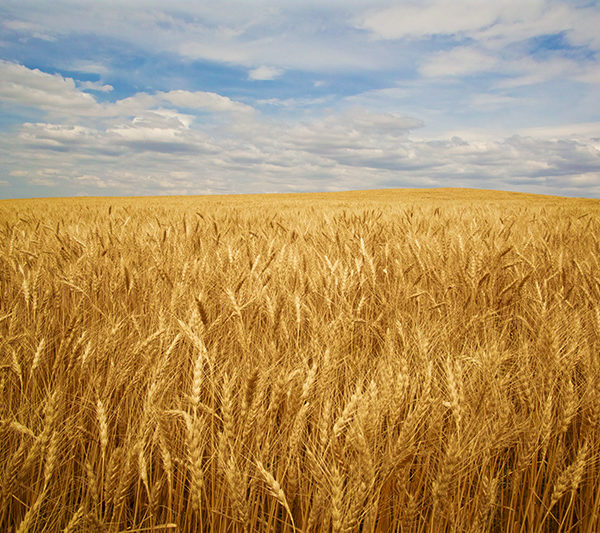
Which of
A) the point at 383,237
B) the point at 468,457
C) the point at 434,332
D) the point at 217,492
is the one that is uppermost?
the point at 383,237

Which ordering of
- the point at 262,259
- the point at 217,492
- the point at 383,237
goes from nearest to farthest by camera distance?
the point at 217,492 → the point at 262,259 → the point at 383,237

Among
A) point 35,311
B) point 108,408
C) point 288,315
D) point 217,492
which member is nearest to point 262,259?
point 288,315

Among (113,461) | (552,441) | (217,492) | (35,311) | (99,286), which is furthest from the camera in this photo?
(99,286)

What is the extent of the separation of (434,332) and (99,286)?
1.60 meters

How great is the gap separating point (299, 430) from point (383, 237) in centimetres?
270

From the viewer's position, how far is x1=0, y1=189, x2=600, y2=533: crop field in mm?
728

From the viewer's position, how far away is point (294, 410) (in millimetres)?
887

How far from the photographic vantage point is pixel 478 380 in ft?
3.56

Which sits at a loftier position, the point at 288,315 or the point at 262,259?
the point at 262,259

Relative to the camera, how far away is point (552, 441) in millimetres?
1009

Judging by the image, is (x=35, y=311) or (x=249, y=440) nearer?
(x=249, y=440)

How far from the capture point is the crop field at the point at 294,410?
0.73 metres

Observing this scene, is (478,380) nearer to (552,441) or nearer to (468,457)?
(552,441)

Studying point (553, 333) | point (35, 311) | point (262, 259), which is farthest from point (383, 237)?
point (35, 311)
